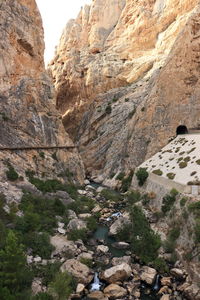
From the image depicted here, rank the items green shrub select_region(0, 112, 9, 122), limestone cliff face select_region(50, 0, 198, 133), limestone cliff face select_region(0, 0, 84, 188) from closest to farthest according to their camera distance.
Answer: green shrub select_region(0, 112, 9, 122) → limestone cliff face select_region(0, 0, 84, 188) → limestone cliff face select_region(50, 0, 198, 133)

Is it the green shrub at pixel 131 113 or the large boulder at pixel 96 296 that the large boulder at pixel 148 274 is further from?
the green shrub at pixel 131 113

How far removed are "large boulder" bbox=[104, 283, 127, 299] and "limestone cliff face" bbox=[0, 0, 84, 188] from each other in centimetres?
2223

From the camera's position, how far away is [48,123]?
50.0 meters

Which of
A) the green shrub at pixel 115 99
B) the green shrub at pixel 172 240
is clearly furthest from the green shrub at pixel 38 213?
the green shrub at pixel 115 99

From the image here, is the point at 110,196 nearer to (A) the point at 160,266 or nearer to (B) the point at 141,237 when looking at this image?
(B) the point at 141,237

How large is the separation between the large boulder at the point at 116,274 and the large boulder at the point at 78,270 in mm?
1235

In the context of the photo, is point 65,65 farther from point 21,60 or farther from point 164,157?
point 164,157

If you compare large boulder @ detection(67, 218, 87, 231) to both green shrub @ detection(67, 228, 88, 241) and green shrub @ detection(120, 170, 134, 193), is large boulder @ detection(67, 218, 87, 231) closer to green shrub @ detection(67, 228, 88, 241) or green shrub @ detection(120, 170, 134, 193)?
green shrub @ detection(67, 228, 88, 241)

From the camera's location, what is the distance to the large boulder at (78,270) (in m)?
20.3

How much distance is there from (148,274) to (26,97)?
118 ft

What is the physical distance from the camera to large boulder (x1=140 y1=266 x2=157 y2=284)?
20.5 m

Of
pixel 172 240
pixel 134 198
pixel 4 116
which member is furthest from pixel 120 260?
pixel 4 116

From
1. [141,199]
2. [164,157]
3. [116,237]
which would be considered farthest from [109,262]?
Result: [164,157]

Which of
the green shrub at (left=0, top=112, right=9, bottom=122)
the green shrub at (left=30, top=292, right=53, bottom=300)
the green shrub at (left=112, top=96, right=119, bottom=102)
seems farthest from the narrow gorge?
the green shrub at (left=112, top=96, right=119, bottom=102)
